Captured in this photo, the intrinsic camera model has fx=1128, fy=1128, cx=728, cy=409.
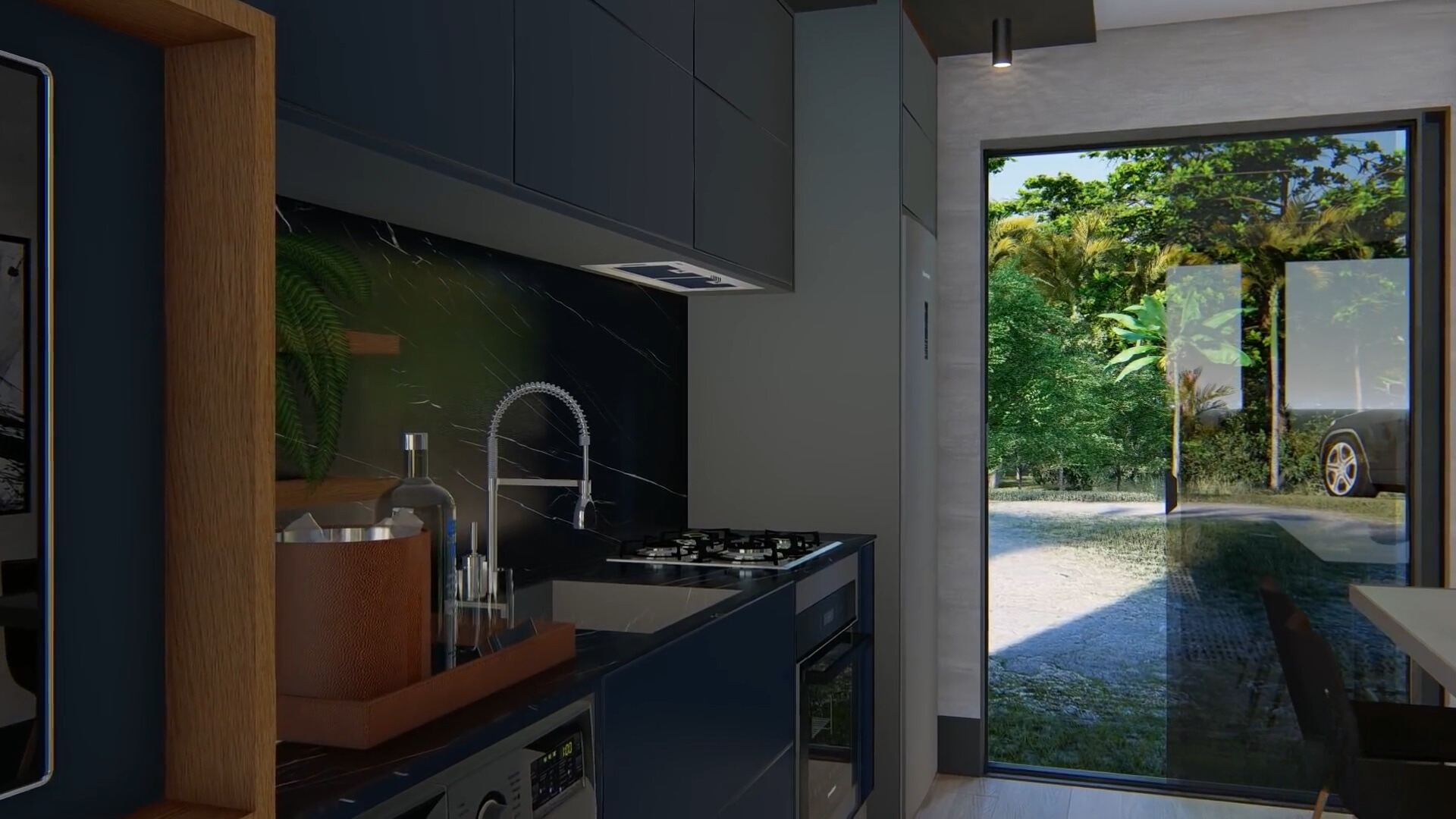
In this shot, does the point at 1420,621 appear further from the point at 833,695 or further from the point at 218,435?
Result: the point at 218,435

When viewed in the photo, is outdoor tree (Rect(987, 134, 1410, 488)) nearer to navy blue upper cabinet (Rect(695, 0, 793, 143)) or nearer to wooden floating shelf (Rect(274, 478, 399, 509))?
navy blue upper cabinet (Rect(695, 0, 793, 143))

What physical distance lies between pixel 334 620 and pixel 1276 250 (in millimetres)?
3693

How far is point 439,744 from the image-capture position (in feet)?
4.45

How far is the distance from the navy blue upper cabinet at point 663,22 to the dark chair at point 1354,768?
2077 mm

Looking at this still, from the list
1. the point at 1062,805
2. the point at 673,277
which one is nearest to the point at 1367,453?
the point at 1062,805

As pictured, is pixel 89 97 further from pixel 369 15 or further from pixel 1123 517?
pixel 1123 517

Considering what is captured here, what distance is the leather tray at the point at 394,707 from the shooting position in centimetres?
134

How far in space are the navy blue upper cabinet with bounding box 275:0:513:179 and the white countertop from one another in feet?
6.74

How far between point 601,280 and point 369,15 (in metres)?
1.59

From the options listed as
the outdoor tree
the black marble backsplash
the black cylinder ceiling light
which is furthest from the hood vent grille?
the outdoor tree

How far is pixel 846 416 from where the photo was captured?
3.53 metres

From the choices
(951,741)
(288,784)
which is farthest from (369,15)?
(951,741)

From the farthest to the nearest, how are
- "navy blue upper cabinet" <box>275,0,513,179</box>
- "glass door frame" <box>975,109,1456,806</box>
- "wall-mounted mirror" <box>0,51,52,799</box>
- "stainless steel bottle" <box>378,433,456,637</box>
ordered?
"glass door frame" <box>975,109,1456,806</box> < "stainless steel bottle" <box>378,433,456,637</box> < "navy blue upper cabinet" <box>275,0,513,179</box> < "wall-mounted mirror" <box>0,51,52,799</box>

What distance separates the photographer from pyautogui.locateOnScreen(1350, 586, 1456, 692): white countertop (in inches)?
90.3
